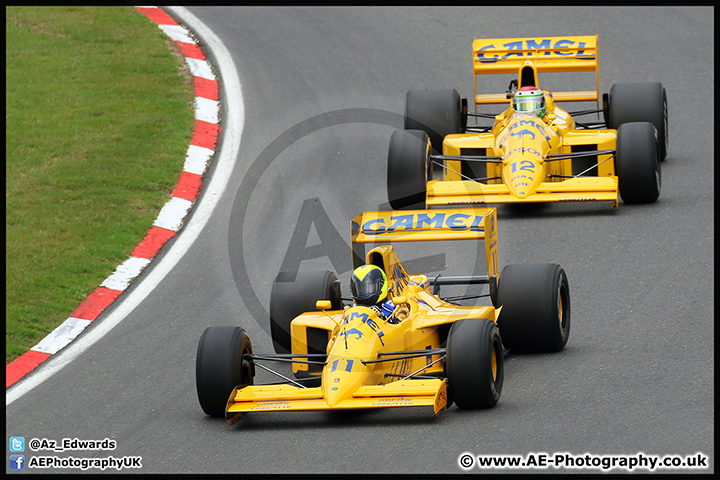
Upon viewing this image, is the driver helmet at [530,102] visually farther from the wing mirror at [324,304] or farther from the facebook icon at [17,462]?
the facebook icon at [17,462]

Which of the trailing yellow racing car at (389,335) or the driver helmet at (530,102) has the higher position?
the driver helmet at (530,102)

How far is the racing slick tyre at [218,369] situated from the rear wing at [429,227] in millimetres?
1499

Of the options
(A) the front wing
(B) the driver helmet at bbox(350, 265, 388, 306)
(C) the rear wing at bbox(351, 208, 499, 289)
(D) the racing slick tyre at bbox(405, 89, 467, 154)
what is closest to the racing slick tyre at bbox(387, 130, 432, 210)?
(D) the racing slick tyre at bbox(405, 89, 467, 154)

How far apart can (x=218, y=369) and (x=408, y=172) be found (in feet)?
17.7

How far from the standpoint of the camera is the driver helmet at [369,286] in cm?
849

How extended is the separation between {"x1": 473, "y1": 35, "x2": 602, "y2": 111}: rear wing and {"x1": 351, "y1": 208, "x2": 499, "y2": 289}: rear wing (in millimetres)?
5522

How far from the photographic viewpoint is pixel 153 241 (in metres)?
12.7

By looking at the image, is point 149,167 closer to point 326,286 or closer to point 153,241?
point 153,241

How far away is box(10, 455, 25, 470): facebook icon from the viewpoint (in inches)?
314

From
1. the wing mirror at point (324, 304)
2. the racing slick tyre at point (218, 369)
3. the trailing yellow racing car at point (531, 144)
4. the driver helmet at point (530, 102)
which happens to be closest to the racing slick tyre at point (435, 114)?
the trailing yellow racing car at point (531, 144)

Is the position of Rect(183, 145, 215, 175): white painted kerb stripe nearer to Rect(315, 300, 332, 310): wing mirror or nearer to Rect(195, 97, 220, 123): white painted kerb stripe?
Rect(195, 97, 220, 123): white painted kerb stripe

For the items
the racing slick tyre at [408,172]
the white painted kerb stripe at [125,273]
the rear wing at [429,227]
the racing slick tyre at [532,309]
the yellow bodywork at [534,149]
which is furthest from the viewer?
the racing slick tyre at [408,172]

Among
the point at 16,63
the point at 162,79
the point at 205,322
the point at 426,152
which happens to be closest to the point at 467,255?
the point at 426,152

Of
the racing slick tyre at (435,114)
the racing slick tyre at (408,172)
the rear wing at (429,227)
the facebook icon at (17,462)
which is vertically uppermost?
the racing slick tyre at (435,114)
